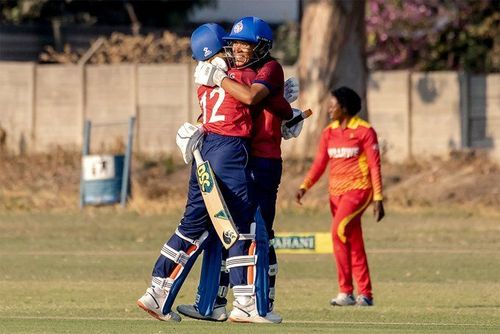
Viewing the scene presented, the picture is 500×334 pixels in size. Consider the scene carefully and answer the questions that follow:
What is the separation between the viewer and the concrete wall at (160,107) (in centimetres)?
2825

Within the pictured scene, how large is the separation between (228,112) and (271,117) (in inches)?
17.5

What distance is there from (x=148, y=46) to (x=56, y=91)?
2.16 metres

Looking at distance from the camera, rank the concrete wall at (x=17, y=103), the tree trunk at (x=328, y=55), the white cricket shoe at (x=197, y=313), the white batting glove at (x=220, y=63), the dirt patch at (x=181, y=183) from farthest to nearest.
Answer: the concrete wall at (x=17, y=103) → the tree trunk at (x=328, y=55) → the dirt patch at (x=181, y=183) → the white cricket shoe at (x=197, y=313) → the white batting glove at (x=220, y=63)

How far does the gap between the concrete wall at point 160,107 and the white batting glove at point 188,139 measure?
54.5ft

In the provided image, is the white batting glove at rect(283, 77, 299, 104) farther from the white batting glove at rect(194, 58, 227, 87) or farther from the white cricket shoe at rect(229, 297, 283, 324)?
the white cricket shoe at rect(229, 297, 283, 324)

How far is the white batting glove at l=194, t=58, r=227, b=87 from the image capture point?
36.2 ft

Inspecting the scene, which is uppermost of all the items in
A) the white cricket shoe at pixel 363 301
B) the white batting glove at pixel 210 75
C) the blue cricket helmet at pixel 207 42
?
the blue cricket helmet at pixel 207 42

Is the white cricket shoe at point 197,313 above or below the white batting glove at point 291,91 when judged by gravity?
below

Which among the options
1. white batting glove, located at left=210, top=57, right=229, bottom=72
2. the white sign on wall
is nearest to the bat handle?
white batting glove, located at left=210, top=57, right=229, bottom=72

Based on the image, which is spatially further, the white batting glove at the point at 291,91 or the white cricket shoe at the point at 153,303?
the white batting glove at the point at 291,91

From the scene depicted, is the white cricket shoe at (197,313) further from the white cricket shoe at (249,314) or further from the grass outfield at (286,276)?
the white cricket shoe at (249,314)

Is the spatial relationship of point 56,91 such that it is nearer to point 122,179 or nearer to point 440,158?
point 122,179

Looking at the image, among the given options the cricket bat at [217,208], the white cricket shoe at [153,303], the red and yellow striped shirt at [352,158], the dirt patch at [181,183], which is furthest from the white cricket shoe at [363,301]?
the dirt patch at [181,183]

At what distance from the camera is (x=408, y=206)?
991 inches
